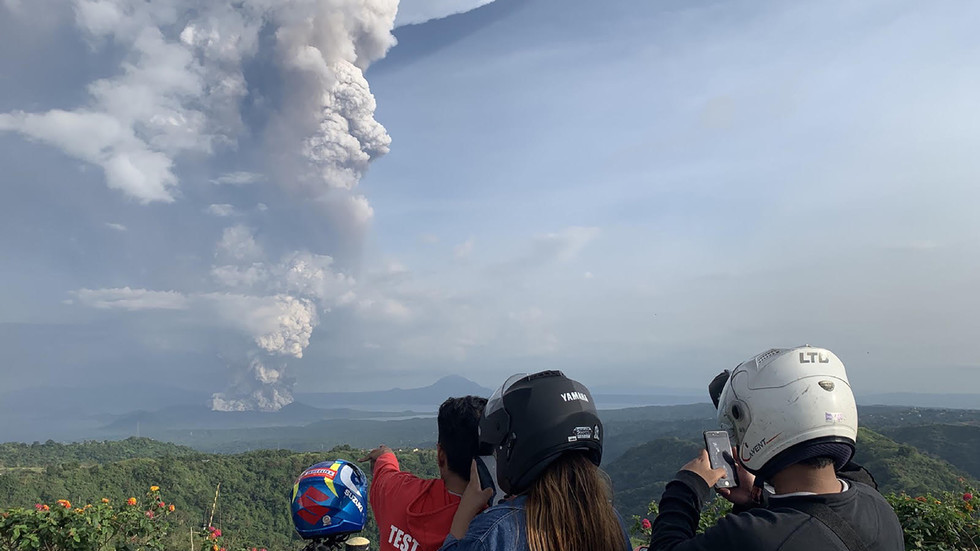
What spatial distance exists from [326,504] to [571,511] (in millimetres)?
1368

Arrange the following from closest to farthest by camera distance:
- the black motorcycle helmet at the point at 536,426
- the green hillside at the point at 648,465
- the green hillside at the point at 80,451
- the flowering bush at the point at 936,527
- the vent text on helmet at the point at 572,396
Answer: the black motorcycle helmet at the point at 536,426, the vent text on helmet at the point at 572,396, the flowering bush at the point at 936,527, the green hillside at the point at 648,465, the green hillside at the point at 80,451

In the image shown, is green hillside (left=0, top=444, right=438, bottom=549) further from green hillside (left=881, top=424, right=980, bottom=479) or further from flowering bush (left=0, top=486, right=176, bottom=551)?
green hillside (left=881, top=424, right=980, bottom=479)

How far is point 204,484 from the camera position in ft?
286

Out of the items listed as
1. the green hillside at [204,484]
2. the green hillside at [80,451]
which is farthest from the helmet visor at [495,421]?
the green hillside at [80,451]

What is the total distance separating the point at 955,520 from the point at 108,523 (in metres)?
8.62

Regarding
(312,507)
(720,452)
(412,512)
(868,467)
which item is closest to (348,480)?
(312,507)

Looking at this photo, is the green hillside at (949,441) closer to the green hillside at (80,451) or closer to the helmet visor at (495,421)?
the helmet visor at (495,421)

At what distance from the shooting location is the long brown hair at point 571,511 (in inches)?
81.4

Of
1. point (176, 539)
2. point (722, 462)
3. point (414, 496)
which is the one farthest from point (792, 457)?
point (176, 539)

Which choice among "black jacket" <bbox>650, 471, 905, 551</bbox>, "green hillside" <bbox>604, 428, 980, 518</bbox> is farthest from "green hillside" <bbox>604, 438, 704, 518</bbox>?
"black jacket" <bbox>650, 471, 905, 551</bbox>

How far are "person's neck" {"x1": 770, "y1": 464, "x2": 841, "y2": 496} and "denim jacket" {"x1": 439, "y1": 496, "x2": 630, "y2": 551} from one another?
1.04 metres

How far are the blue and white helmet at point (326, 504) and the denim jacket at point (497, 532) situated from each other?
99cm

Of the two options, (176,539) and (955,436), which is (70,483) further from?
(955,436)

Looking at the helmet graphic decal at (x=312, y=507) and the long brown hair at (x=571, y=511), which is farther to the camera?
the helmet graphic decal at (x=312, y=507)
